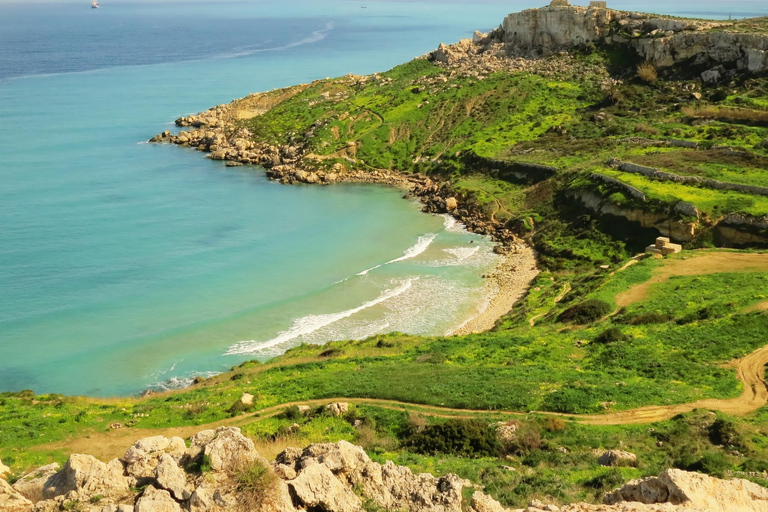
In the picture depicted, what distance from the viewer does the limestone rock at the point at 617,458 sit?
68.7 feet

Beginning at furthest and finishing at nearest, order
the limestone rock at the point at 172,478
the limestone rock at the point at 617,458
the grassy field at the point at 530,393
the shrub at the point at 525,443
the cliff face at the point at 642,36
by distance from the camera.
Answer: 1. the cliff face at the point at 642,36
2. the shrub at the point at 525,443
3. the grassy field at the point at 530,393
4. the limestone rock at the point at 617,458
5. the limestone rock at the point at 172,478

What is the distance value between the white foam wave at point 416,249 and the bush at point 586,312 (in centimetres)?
2107

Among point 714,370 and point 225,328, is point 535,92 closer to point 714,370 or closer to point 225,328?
point 225,328

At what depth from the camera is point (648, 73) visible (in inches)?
3666

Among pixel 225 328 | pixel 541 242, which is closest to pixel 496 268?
pixel 541 242

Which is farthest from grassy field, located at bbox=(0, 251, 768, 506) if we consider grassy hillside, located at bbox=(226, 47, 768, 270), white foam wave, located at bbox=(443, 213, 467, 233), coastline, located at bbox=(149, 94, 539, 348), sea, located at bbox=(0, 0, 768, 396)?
white foam wave, located at bbox=(443, 213, 467, 233)

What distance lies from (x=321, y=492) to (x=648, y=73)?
91151 mm

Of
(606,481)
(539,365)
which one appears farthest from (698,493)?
(539,365)

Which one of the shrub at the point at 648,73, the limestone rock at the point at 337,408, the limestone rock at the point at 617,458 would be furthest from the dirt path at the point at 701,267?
the shrub at the point at 648,73

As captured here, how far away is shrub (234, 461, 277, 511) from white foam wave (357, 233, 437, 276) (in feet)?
139

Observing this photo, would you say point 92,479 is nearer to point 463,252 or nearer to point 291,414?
point 291,414

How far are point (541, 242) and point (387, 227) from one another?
1645 centimetres

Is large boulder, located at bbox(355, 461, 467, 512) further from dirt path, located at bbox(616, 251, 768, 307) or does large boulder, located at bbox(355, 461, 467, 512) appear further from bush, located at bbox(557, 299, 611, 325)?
dirt path, located at bbox(616, 251, 768, 307)

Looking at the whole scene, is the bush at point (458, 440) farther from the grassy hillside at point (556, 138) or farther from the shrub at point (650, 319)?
the grassy hillside at point (556, 138)
